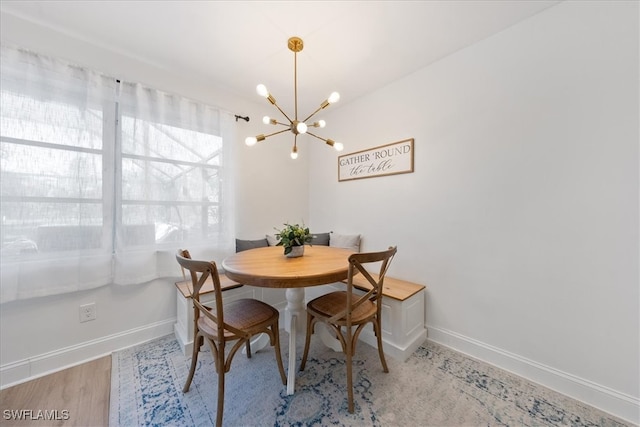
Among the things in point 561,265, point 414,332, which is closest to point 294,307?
point 414,332

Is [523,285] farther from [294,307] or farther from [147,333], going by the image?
[147,333]

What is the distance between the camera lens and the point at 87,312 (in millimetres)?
1772

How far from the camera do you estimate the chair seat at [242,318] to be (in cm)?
132

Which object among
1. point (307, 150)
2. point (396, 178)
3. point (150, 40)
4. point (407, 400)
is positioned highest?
point (150, 40)

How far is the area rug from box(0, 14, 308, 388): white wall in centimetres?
27

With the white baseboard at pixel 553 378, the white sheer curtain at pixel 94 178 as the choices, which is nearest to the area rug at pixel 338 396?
the white baseboard at pixel 553 378

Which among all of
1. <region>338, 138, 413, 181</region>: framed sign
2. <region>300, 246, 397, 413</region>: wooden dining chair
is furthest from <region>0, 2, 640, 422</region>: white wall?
<region>300, 246, 397, 413</region>: wooden dining chair

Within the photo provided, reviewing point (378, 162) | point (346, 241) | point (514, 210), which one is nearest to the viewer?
point (514, 210)

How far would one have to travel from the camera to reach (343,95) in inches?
104

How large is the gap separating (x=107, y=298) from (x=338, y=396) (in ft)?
6.58

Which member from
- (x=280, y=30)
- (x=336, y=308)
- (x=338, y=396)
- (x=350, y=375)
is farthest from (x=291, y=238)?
(x=280, y=30)

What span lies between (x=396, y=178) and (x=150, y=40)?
8.06 feet

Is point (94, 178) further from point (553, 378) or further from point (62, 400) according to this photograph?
point (553, 378)

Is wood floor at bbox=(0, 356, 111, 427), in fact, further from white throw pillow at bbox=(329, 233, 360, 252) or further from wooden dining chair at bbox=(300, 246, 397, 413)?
white throw pillow at bbox=(329, 233, 360, 252)
